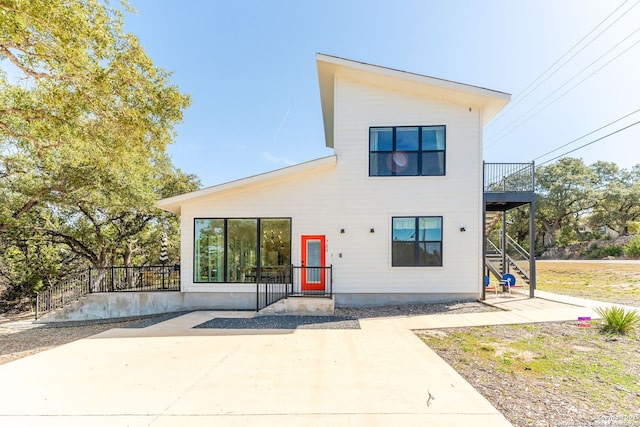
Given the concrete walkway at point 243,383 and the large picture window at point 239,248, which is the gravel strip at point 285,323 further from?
the large picture window at point 239,248

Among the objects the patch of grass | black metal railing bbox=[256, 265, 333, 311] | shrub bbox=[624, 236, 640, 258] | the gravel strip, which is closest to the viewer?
the gravel strip

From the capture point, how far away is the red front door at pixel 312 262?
29.0 ft

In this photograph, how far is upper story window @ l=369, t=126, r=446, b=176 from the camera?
881 cm

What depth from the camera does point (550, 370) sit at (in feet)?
12.7

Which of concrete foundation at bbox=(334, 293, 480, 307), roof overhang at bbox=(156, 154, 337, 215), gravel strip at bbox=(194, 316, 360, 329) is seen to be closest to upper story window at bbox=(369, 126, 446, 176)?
roof overhang at bbox=(156, 154, 337, 215)

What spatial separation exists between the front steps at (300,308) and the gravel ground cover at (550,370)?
102 inches

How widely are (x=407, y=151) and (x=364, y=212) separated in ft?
7.50

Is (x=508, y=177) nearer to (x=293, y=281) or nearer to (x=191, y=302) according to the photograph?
(x=293, y=281)

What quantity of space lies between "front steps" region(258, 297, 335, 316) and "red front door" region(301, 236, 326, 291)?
1157 mm

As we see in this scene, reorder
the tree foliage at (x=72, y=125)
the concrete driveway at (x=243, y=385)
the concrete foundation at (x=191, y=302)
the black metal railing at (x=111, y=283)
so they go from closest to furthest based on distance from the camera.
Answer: the concrete driveway at (x=243, y=385) < the tree foliage at (x=72, y=125) < the concrete foundation at (x=191, y=302) < the black metal railing at (x=111, y=283)

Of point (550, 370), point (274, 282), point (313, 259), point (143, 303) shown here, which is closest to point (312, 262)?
point (313, 259)

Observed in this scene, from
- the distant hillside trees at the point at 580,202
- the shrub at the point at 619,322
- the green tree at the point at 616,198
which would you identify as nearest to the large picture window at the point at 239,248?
the shrub at the point at 619,322

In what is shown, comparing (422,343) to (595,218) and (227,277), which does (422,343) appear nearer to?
(227,277)

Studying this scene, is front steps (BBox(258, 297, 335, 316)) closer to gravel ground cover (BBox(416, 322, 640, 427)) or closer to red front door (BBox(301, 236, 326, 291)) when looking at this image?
red front door (BBox(301, 236, 326, 291))
